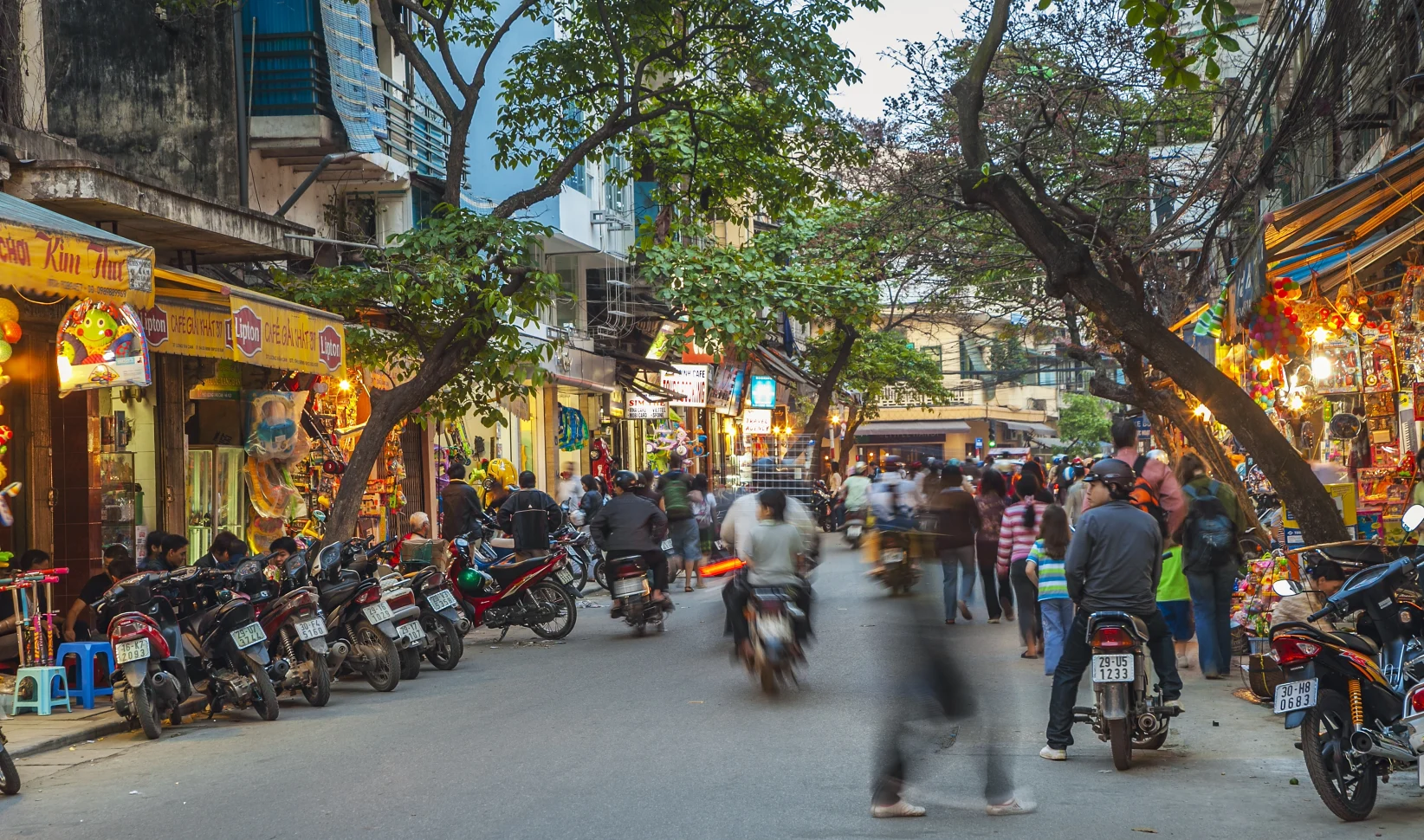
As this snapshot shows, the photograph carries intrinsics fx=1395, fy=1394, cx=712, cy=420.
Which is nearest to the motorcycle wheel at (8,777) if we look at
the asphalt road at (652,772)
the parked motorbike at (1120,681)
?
the asphalt road at (652,772)

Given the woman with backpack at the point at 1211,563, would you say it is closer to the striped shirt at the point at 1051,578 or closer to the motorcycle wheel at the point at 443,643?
the striped shirt at the point at 1051,578

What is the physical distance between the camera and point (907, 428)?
6619 centimetres

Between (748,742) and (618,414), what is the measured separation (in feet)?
87.5

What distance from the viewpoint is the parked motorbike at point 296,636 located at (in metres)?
10.8

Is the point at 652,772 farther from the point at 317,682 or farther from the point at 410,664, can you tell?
the point at 410,664

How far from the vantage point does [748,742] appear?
28.4 feet

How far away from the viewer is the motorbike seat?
14.5 metres

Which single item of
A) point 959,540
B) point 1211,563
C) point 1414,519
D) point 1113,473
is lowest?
point 1211,563

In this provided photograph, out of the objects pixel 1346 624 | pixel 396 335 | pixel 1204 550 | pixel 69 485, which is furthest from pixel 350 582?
pixel 1346 624

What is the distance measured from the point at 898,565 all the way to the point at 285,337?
8005 millimetres

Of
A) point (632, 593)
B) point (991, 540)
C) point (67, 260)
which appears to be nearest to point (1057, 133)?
point (991, 540)

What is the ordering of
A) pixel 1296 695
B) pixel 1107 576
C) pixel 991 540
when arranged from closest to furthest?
pixel 1296 695, pixel 1107 576, pixel 991 540

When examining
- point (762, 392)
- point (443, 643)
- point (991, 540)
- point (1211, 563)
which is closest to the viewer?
point (1211, 563)

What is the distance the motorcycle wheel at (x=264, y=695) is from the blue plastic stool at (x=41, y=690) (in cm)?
163
